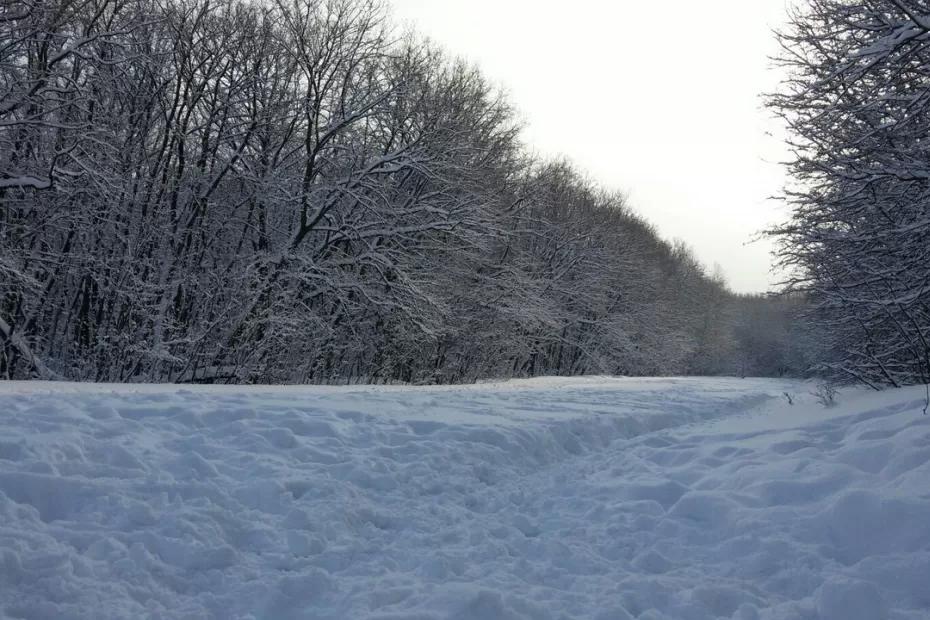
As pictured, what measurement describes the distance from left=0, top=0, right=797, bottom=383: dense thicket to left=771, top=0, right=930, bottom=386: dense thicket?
8589mm

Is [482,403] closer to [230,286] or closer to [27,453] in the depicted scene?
[27,453]

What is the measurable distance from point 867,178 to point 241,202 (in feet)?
45.2

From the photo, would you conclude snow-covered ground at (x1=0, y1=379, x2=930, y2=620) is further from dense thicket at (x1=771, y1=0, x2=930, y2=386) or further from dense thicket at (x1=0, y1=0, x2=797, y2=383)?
dense thicket at (x1=0, y1=0, x2=797, y2=383)

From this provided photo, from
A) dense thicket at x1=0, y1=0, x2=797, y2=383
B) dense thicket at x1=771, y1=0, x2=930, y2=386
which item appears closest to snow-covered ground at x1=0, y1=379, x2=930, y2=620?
dense thicket at x1=771, y1=0, x2=930, y2=386

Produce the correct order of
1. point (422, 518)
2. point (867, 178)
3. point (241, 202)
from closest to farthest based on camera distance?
point (422, 518), point (867, 178), point (241, 202)

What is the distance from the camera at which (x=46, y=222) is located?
1093 centimetres

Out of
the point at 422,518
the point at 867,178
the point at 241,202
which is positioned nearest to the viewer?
the point at 422,518

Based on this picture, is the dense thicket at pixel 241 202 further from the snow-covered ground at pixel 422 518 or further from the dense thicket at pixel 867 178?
the dense thicket at pixel 867 178

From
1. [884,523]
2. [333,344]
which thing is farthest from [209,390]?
[333,344]

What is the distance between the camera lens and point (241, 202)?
50.1 feet

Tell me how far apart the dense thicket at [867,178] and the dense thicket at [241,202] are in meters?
8.59

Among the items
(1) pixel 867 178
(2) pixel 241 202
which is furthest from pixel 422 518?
(2) pixel 241 202

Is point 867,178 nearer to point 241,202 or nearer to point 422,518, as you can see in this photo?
point 422,518

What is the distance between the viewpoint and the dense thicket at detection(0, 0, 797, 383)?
35.4 ft
